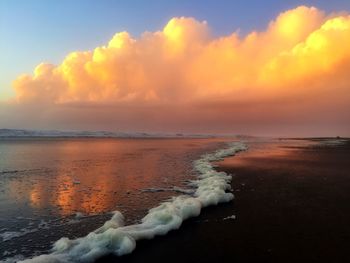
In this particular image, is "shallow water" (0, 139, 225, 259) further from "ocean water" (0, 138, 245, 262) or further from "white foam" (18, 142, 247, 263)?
"white foam" (18, 142, 247, 263)

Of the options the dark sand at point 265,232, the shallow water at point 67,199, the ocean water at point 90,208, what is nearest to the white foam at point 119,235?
the ocean water at point 90,208

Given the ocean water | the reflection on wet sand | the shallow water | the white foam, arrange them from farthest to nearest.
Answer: the reflection on wet sand < the shallow water < the ocean water < the white foam

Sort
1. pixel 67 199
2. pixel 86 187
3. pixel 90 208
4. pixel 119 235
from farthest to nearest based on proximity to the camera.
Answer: pixel 86 187, pixel 67 199, pixel 90 208, pixel 119 235

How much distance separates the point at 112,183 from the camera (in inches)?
653

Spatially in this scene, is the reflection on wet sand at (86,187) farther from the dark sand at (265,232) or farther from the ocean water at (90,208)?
the dark sand at (265,232)

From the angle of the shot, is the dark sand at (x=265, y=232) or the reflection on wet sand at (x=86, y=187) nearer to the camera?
the dark sand at (x=265, y=232)

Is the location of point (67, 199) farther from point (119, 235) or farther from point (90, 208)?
point (119, 235)

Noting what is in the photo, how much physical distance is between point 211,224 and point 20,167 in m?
17.1

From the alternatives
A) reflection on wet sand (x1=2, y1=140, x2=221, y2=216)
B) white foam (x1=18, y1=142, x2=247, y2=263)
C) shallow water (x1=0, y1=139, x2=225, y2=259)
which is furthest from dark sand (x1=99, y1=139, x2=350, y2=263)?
reflection on wet sand (x1=2, y1=140, x2=221, y2=216)

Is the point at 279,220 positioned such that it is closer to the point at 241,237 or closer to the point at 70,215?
the point at 241,237

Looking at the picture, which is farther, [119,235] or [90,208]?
[90,208]

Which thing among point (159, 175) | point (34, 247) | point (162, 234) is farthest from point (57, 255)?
point (159, 175)

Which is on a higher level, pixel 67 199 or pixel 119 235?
pixel 119 235

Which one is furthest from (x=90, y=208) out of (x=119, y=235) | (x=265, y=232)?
(x=265, y=232)
